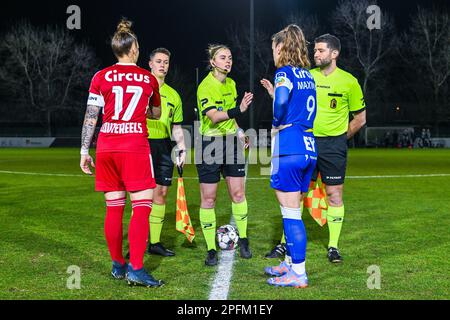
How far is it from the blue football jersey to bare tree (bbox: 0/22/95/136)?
57.9m

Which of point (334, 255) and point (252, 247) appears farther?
point (252, 247)

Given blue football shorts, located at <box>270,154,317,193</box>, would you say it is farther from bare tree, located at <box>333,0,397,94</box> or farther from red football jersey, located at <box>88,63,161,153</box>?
bare tree, located at <box>333,0,397,94</box>

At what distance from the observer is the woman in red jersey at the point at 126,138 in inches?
206

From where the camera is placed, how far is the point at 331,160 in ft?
22.1

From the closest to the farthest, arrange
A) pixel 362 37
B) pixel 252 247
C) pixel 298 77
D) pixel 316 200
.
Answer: pixel 298 77
pixel 252 247
pixel 316 200
pixel 362 37

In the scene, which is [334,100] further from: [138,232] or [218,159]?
[138,232]

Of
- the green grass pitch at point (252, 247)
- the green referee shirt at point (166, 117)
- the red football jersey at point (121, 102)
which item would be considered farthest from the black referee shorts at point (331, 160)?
the red football jersey at point (121, 102)

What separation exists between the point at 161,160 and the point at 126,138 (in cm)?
183

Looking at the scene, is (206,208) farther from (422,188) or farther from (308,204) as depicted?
(422,188)

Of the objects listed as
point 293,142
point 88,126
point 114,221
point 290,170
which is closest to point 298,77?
point 293,142

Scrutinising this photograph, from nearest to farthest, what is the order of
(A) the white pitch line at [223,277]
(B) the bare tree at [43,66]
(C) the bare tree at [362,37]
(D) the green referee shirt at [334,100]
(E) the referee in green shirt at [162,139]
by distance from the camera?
(A) the white pitch line at [223,277], (D) the green referee shirt at [334,100], (E) the referee in green shirt at [162,139], (C) the bare tree at [362,37], (B) the bare tree at [43,66]

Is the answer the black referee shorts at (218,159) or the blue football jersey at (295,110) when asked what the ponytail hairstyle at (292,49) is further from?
the black referee shorts at (218,159)

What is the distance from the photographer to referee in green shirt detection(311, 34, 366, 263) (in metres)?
6.73

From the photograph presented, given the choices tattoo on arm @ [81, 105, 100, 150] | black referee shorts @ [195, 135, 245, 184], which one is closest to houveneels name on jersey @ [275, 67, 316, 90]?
black referee shorts @ [195, 135, 245, 184]
